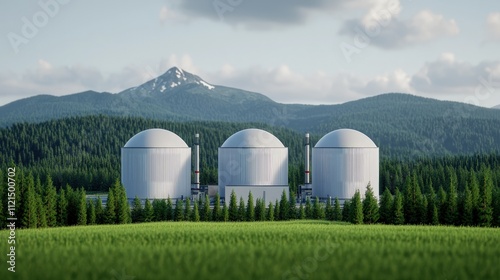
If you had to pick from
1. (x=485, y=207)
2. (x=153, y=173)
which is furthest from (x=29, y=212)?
(x=485, y=207)

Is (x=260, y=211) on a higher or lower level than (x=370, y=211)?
lower

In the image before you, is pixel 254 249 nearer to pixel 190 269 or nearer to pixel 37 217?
pixel 190 269

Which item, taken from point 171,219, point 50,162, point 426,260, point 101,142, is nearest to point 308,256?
point 426,260

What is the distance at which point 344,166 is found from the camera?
73625 millimetres

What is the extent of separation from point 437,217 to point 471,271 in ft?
119

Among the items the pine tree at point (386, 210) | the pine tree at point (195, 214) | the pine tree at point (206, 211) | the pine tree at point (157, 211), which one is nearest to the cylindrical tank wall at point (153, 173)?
the pine tree at point (157, 211)

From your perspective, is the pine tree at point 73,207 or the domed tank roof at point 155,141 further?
the domed tank roof at point 155,141

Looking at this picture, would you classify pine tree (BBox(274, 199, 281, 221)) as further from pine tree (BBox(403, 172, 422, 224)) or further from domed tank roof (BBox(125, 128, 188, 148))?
domed tank roof (BBox(125, 128, 188, 148))

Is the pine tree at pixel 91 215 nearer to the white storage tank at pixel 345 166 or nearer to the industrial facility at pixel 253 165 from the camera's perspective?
the industrial facility at pixel 253 165

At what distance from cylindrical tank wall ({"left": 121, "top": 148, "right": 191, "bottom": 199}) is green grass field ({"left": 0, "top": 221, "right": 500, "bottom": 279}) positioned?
3732cm

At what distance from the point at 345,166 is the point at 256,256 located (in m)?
48.6

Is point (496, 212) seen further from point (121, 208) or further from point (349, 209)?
point (121, 208)

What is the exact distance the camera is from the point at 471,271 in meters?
22.3

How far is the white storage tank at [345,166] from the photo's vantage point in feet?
241
